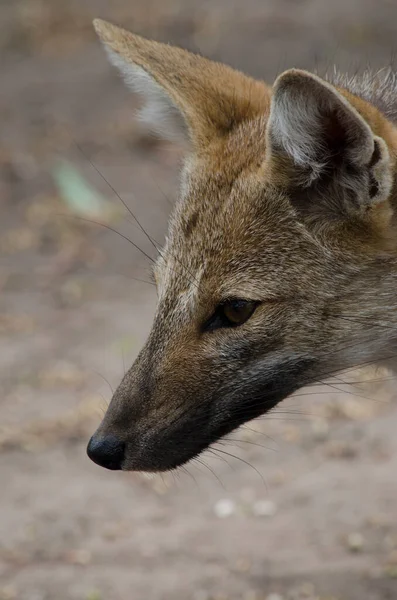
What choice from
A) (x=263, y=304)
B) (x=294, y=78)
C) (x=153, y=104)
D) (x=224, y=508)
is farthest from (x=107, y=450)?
(x=224, y=508)

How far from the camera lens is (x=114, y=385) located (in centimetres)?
834

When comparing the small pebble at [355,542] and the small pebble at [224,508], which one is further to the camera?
the small pebble at [224,508]

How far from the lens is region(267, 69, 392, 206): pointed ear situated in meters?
4.13

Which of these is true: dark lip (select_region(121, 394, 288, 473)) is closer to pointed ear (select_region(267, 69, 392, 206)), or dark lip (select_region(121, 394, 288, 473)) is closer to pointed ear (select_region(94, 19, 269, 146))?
pointed ear (select_region(267, 69, 392, 206))

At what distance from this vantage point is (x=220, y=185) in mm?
4926

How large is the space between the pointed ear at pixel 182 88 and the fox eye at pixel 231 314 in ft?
3.19

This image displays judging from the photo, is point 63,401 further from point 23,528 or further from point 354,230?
point 354,230

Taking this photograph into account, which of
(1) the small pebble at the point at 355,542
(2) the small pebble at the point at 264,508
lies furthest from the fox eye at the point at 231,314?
(2) the small pebble at the point at 264,508

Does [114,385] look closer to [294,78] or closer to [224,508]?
[224,508]

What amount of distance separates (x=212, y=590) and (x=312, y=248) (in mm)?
2301

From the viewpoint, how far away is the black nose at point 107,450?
4562mm

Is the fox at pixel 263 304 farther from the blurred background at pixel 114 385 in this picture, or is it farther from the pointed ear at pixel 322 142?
the blurred background at pixel 114 385

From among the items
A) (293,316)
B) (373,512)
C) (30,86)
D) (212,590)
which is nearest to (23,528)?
(212,590)

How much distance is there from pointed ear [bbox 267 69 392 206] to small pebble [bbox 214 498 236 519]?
111 inches
